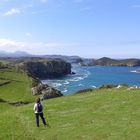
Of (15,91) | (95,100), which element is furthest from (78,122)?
(15,91)

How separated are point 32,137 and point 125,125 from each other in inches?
352

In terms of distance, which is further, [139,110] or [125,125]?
[139,110]

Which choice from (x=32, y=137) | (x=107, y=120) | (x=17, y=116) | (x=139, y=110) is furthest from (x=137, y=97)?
(x=32, y=137)

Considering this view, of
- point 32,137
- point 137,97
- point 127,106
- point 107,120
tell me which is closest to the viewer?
point 32,137

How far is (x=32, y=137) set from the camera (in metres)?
34.6

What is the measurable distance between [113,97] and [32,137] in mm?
20666

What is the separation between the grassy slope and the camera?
1313 inches

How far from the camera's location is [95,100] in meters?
52.2

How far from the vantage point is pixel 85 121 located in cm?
3888

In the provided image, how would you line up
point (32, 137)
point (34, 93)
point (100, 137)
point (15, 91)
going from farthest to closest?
point (15, 91) < point (34, 93) < point (32, 137) < point (100, 137)

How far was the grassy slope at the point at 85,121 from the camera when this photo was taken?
33.3 metres

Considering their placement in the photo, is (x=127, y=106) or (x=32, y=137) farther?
(x=127, y=106)

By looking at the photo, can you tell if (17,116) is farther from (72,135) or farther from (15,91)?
(15,91)

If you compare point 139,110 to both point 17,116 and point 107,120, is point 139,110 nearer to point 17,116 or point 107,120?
point 107,120
